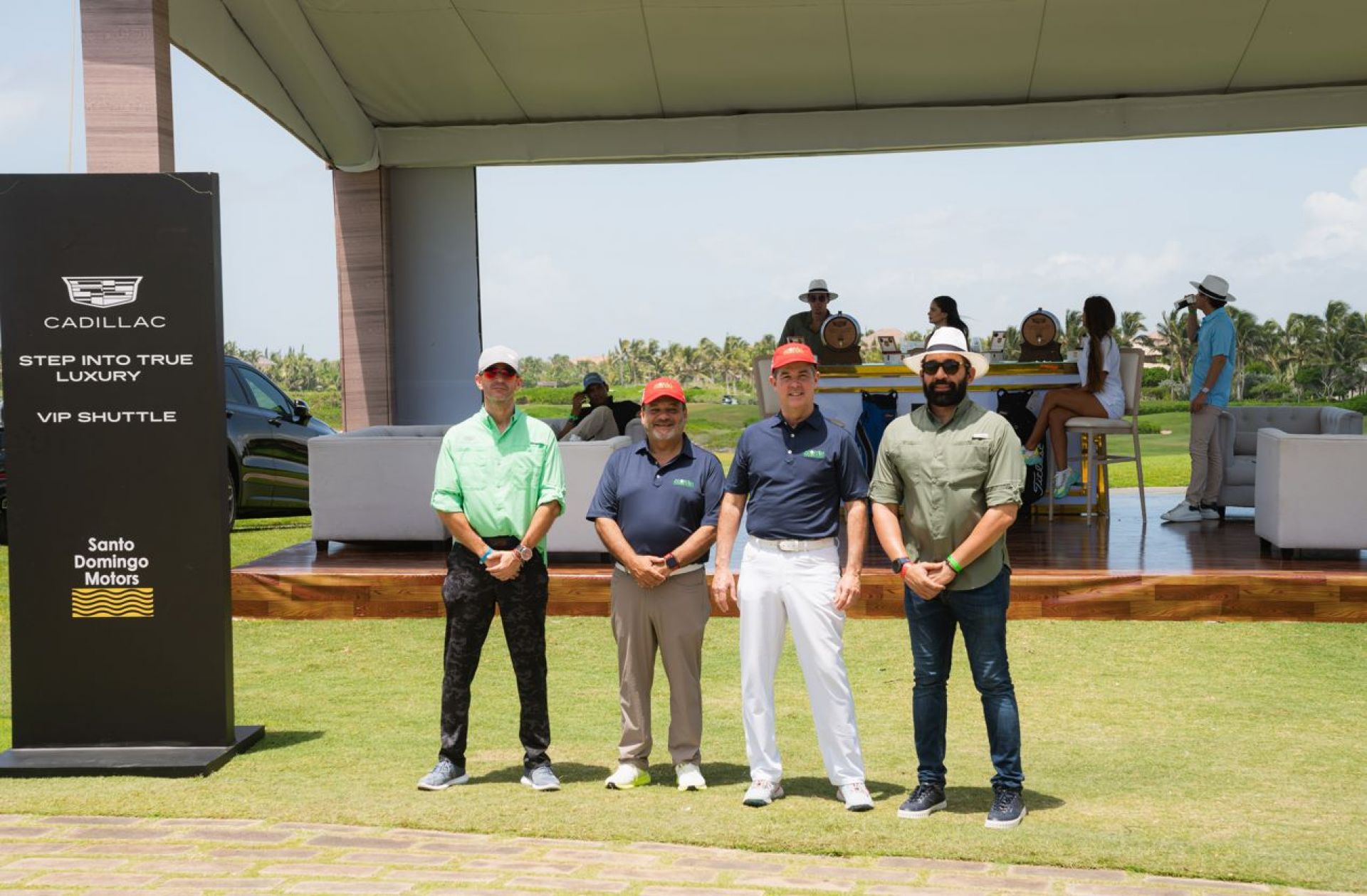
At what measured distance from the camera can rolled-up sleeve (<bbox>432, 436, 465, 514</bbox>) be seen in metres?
4.79

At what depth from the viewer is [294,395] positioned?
1252cm

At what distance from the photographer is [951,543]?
172 inches

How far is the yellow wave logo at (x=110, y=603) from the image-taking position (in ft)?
17.1

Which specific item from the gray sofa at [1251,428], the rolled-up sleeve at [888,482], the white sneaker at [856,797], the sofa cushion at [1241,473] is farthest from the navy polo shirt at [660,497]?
the sofa cushion at [1241,473]

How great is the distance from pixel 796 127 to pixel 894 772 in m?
7.34

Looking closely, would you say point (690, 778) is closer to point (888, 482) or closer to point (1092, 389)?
point (888, 482)

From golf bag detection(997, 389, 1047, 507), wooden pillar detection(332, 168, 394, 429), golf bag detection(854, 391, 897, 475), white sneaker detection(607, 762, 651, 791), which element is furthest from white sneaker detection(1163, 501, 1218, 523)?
wooden pillar detection(332, 168, 394, 429)

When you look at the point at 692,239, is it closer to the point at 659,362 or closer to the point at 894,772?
the point at 659,362

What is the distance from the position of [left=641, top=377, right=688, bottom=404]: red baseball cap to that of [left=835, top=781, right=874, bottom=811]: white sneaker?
128 centimetres

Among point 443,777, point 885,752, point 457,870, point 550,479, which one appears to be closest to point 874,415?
point 885,752

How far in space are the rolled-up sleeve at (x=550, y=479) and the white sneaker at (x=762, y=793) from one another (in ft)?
3.49

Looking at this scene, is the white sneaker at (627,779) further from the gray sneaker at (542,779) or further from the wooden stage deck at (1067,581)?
the wooden stage deck at (1067,581)

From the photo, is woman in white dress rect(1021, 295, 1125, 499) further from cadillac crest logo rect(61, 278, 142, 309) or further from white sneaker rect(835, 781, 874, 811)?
cadillac crest logo rect(61, 278, 142, 309)

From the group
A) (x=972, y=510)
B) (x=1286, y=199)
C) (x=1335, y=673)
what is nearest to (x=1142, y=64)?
(x=1286, y=199)
